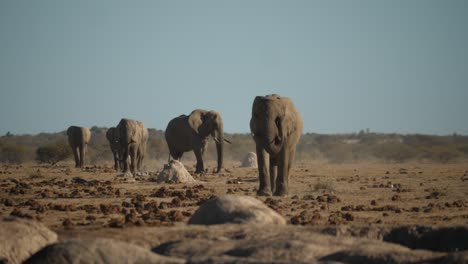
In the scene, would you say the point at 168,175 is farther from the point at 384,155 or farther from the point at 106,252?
the point at 384,155

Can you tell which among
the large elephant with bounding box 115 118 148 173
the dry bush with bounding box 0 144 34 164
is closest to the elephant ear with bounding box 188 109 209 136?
the large elephant with bounding box 115 118 148 173

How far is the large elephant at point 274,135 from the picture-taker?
69.9 ft

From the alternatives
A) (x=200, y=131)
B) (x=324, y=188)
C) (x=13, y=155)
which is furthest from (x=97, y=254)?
(x=13, y=155)

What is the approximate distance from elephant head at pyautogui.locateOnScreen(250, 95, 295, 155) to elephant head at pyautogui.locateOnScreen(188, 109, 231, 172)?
16.7m

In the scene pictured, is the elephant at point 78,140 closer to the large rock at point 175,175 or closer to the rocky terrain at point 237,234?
the large rock at point 175,175

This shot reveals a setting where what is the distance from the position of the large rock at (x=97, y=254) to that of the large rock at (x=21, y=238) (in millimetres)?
1086

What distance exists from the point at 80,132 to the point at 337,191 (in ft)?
99.7

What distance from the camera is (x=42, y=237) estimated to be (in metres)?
9.92

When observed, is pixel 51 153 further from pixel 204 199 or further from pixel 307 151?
pixel 204 199

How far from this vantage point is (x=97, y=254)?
8375mm

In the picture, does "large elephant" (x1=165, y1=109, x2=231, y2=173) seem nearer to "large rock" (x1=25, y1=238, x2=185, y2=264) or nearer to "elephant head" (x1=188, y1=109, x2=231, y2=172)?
"elephant head" (x1=188, y1=109, x2=231, y2=172)

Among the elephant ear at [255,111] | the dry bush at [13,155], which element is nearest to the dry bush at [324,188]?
the elephant ear at [255,111]

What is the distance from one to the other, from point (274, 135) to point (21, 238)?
40.6 ft

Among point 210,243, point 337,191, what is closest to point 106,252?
point 210,243
